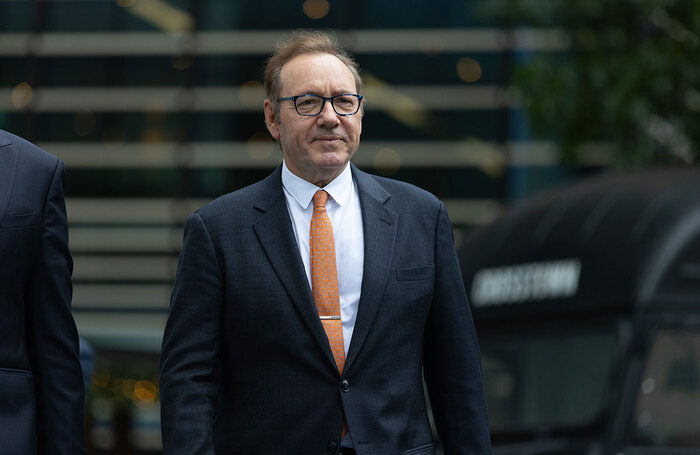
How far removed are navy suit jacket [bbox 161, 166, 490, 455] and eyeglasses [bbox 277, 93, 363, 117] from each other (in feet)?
0.90

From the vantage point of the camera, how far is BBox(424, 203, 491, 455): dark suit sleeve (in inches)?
138

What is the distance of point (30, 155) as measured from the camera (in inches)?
131

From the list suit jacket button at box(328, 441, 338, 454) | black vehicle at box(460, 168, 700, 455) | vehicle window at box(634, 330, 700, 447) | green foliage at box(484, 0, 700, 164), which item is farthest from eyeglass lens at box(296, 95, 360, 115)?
green foliage at box(484, 0, 700, 164)

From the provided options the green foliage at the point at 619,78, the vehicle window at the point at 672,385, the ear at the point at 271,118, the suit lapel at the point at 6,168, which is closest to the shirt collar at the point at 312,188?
the ear at the point at 271,118

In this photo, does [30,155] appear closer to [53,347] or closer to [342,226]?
[53,347]

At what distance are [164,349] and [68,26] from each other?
2125 centimetres

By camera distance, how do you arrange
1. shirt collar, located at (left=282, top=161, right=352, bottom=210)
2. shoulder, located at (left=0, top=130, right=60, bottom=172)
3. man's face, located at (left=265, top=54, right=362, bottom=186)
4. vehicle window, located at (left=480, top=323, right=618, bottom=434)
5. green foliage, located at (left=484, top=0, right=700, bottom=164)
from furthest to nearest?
green foliage, located at (left=484, top=0, right=700, bottom=164), vehicle window, located at (left=480, top=323, right=618, bottom=434), shirt collar, located at (left=282, top=161, right=352, bottom=210), man's face, located at (left=265, top=54, right=362, bottom=186), shoulder, located at (left=0, top=130, right=60, bottom=172)

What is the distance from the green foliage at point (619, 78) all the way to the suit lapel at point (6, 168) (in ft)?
28.1

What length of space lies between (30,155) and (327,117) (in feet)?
2.59

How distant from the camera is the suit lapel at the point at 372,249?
133 inches

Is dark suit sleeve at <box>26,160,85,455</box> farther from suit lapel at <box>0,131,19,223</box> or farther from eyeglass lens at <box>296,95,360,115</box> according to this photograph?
eyeglass lens at <box>296,95,360,115</box>

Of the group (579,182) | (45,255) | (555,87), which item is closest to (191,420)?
(45,255)

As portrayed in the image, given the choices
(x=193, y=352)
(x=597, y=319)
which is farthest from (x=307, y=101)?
(x=597, y=319)

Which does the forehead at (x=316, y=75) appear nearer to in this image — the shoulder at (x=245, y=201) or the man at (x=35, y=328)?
the shoulder at (x=245, y=201)
